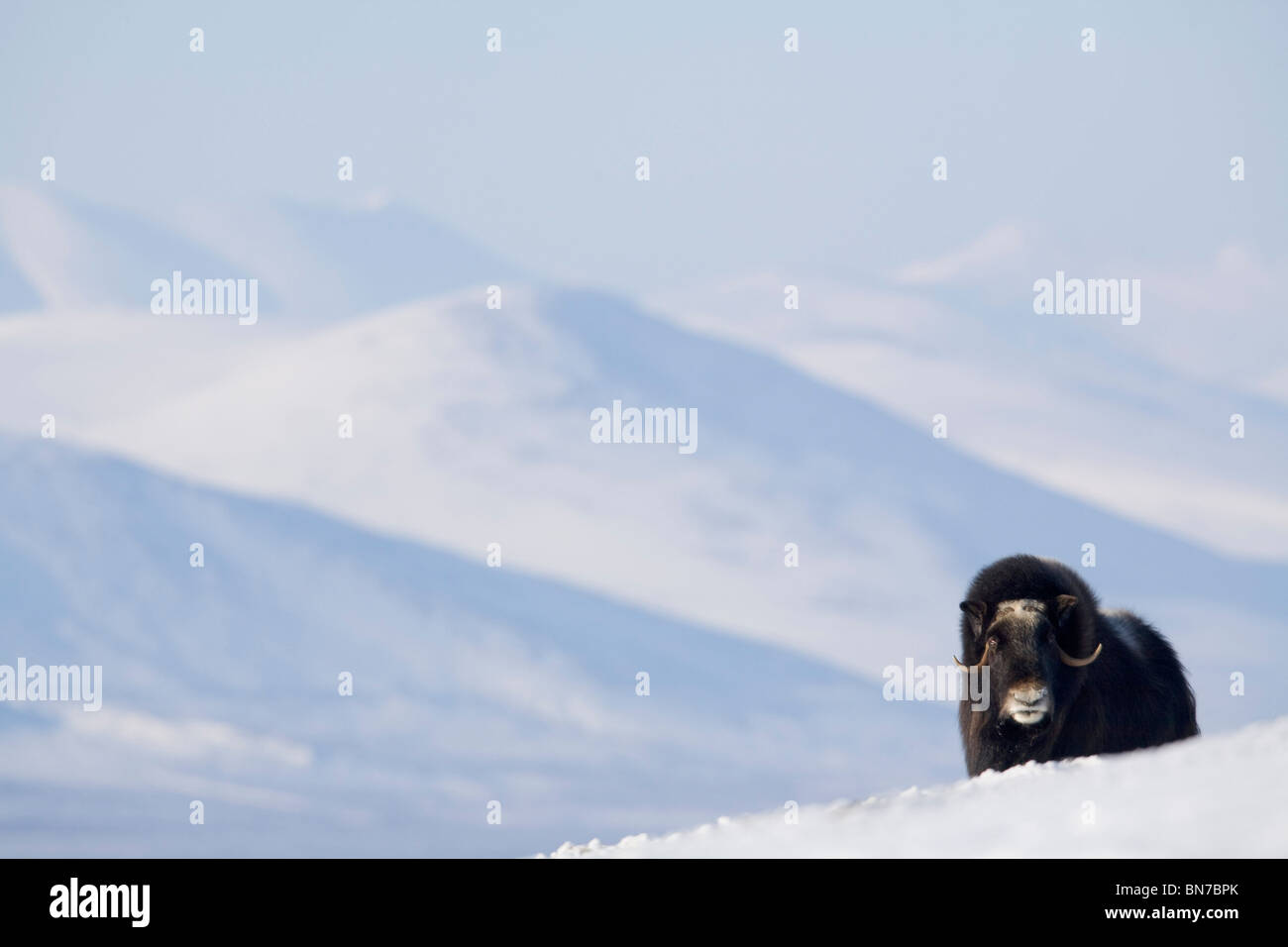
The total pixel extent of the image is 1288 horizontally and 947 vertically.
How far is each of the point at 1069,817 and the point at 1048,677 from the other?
3.43m

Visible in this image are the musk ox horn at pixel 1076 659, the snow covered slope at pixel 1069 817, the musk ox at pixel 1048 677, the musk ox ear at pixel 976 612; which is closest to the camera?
the snow covered slope at pixel 1069 817

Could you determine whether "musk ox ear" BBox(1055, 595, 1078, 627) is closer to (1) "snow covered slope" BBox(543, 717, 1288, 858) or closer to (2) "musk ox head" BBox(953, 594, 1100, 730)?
(2) "musk ox head" BBox(953, 594, 1100, 730)

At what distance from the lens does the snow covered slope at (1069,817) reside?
5730 millimetres

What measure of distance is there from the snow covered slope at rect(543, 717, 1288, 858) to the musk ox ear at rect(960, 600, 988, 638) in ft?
7.45

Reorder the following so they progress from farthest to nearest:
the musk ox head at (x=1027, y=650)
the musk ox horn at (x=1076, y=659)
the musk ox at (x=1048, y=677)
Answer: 1. the musk ox horn at (x=1076, y=659)
2. the musk ox at (x=1048, y=677)
3. the musk ox head at (x=1027, y=650)

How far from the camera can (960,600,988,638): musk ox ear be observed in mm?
9922

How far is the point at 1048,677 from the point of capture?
31.1 ft

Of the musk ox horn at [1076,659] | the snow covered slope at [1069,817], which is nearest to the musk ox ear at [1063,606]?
the musk ox horn at [1076,659]

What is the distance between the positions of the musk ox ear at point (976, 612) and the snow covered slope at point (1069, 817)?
2.27m

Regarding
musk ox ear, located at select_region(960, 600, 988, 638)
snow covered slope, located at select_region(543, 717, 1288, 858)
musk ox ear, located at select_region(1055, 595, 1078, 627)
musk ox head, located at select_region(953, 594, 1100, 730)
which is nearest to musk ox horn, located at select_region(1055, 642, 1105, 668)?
musk ox head, located at select_region(953, 594, 1100, 730)

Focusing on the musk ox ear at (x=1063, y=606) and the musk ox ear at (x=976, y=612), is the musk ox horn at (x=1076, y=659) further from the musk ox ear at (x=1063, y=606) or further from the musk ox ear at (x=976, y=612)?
the musk ox ear at (x=976, y=612)
